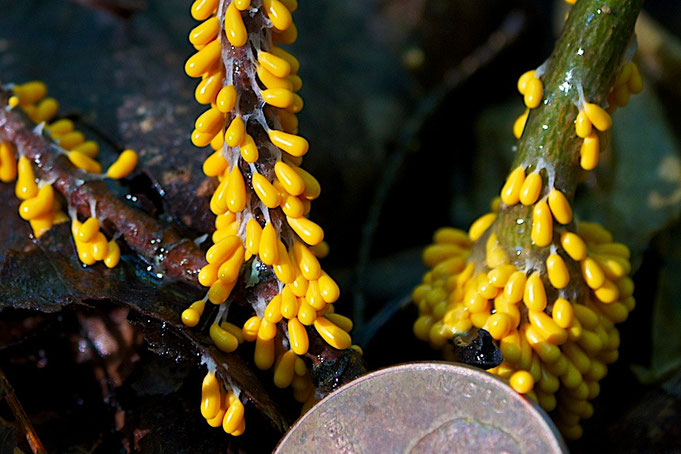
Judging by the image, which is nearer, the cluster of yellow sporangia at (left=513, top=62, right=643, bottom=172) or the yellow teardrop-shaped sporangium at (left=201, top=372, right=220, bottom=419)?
the yellow teardrop-shaped sporangium at (left=201, top=372, right=220, bottom=419)

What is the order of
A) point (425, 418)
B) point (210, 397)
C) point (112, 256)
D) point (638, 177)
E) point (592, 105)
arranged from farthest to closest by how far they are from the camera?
1. point (638, 177)
2. point (112, 256)
3. point (592, 105)
4. point (210, 397)
5. point (425, 418)

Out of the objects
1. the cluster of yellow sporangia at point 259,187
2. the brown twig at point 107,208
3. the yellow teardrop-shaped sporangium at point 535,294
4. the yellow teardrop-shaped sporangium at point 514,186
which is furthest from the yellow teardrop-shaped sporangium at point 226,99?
the yellow teardrop-shaped sporangium at point 535,294

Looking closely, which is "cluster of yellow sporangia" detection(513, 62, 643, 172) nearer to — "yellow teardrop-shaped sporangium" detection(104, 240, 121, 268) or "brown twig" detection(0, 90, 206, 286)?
"brown twig" detection(0, 90, 206, 286)

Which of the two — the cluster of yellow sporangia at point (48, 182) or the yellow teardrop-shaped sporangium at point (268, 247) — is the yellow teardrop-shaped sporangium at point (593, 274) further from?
the cluster of yellow sporangia at point (48, 182)

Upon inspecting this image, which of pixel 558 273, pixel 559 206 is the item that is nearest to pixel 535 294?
pixel 558 273

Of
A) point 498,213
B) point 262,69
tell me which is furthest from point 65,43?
point 498,213

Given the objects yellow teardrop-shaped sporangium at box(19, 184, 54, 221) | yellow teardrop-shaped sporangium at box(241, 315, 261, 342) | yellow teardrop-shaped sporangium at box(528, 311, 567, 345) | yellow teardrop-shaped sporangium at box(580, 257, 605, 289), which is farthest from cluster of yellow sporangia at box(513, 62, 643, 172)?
yellow teardrop-shaped sporangium at box(19, 184, 54, 221)

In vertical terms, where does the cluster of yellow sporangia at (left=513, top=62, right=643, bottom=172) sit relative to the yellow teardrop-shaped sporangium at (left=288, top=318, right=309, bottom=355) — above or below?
above

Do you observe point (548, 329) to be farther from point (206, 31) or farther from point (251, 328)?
point (206, 31)
